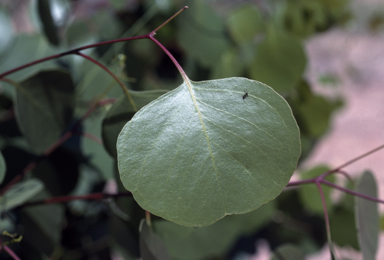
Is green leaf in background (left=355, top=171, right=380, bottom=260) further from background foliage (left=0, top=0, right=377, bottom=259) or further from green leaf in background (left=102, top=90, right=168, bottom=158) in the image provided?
green leaf in background (left=102, top=90, right=168, bottom=158)

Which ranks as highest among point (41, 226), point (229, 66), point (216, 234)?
point (229, 66)

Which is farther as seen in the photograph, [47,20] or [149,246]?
[47,20]

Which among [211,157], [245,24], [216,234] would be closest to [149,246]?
[211,157]

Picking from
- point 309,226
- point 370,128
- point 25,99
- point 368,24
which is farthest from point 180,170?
point 370,128

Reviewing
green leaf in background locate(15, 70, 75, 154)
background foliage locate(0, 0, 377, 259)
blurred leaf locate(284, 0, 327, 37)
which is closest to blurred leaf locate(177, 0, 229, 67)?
background foliage locate(0, 0, 377, 259)

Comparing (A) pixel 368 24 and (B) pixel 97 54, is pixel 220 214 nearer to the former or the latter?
(B) pixel 97 54

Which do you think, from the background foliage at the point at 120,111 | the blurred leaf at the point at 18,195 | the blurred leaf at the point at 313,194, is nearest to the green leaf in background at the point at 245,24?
the background foliage at the point at 120,111

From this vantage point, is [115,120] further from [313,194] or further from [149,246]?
[313,194]
